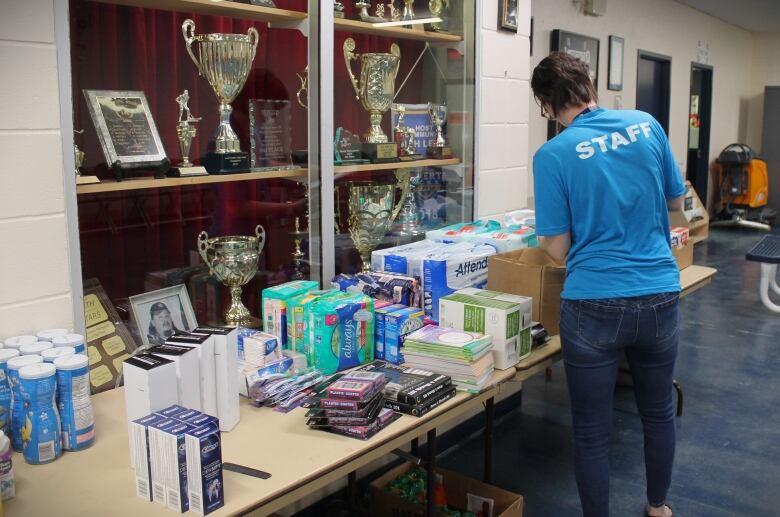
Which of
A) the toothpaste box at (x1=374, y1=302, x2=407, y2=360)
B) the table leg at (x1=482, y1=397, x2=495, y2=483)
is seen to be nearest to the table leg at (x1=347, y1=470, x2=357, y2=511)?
the table leg at (x1=482, y1=397, x2=495, y2=483)

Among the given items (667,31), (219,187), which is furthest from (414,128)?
(667,31)

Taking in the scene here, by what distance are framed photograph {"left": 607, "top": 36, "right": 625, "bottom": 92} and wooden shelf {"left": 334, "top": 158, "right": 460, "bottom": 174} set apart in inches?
151

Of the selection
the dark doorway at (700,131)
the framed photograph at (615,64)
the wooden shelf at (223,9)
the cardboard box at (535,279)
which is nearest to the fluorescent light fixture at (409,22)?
the wooden shelf at (223,9)

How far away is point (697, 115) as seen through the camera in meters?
9.95

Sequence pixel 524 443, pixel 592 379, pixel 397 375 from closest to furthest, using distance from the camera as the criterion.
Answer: pixel 397 375 < pixel 592 379 < pixel 524 443

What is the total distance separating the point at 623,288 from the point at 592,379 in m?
0.29

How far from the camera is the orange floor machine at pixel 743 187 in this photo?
9.79 meters

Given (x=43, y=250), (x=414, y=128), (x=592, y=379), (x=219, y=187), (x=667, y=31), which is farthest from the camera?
(x=667, y=31)

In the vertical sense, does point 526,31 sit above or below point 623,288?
above

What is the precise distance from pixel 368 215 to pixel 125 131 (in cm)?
102

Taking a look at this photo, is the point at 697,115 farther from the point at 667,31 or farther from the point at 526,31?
the point at 526,31

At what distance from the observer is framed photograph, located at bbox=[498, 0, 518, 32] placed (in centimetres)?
315

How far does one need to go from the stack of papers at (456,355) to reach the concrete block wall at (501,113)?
1.23 meters

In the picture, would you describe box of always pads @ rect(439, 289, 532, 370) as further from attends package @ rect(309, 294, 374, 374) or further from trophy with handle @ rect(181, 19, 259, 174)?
trophy with handle @ rect(181, 19, 259, 174)
